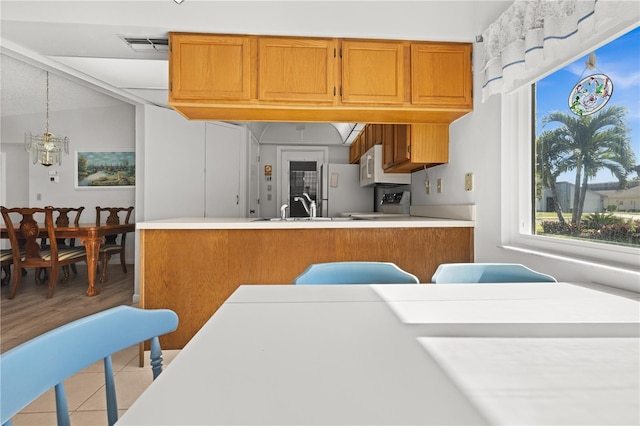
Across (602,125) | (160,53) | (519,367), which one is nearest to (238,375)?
(519,367)

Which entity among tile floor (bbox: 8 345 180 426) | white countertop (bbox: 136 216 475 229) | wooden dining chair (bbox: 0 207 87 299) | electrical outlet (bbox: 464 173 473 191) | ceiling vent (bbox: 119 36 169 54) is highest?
ceiling vent (bbox: 119 36 169 54)

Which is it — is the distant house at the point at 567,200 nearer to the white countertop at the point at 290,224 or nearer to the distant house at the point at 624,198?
the distant house at the point at 624,198

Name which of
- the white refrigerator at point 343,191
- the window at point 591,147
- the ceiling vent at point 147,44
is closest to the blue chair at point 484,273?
the window at point 591,147

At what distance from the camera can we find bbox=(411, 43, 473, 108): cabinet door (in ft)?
7.56

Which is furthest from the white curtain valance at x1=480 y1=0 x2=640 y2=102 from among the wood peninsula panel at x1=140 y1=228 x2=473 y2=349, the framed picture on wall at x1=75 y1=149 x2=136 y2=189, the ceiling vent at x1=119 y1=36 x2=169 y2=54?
the framed picture on wall at x1=75 y1=149 x2=136 y2=189

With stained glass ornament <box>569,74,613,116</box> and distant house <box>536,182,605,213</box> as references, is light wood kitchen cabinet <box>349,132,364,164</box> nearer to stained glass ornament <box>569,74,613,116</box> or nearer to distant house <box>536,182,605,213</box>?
distant house <box>536,182,605,213</box>

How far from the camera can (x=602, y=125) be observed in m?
1.37

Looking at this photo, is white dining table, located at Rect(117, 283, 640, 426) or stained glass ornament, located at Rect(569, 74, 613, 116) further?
stained glass ornament, located at Rect(569, 74, 613, 116)

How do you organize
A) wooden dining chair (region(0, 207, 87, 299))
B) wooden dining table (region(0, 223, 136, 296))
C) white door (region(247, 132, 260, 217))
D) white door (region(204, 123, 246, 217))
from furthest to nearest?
1. white door (region(247, 132, 260, 217))
2. white door (region(204, 123, 246, 217))
3. wooden dining table (region(0, 223, 136, 296))
4. wooden dining chair (region(0, 207, 87, 299))

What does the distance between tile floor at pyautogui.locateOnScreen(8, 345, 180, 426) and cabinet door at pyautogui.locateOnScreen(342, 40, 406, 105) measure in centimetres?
206

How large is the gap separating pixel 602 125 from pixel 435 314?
1.20m

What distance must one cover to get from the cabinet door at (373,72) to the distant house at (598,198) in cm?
110

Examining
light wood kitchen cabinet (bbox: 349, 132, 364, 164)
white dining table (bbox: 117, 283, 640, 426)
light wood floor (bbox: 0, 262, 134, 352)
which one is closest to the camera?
white dining table (bbox: 117, 283, 640, 426)

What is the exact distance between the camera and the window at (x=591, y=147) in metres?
1.25
